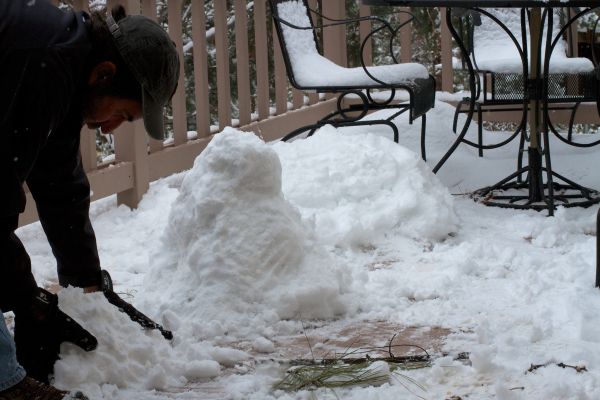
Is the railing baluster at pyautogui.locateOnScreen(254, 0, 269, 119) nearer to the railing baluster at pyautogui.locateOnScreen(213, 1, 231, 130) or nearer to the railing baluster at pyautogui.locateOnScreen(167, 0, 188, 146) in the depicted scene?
the railing baluster at pyautogui.locateOnScreen(213, 1, 231, 130)

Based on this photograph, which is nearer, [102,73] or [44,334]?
[102,73]

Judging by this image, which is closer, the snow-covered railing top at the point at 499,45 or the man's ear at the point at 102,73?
the man's ear at the point at 102,73

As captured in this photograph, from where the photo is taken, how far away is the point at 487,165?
5.54 metres

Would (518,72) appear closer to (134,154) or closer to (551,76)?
(551,76)

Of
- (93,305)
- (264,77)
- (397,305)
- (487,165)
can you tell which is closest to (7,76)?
(93,305)

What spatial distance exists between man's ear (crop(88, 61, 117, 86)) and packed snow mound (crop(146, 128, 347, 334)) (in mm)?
981

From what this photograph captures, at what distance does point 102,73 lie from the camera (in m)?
2.17

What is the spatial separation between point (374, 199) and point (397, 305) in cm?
108

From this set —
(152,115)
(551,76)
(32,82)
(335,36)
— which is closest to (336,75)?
(551,76)

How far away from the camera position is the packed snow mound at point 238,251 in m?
3.10

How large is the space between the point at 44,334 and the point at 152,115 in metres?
0.63

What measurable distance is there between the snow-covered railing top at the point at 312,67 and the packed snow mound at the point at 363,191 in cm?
61

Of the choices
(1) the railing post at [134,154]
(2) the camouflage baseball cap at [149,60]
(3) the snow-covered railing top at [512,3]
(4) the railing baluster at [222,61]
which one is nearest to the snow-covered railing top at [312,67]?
(4) the railing baluster at [222,61]

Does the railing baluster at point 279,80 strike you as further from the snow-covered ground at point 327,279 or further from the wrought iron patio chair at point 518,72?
the snow-covered ground at point 327,279
